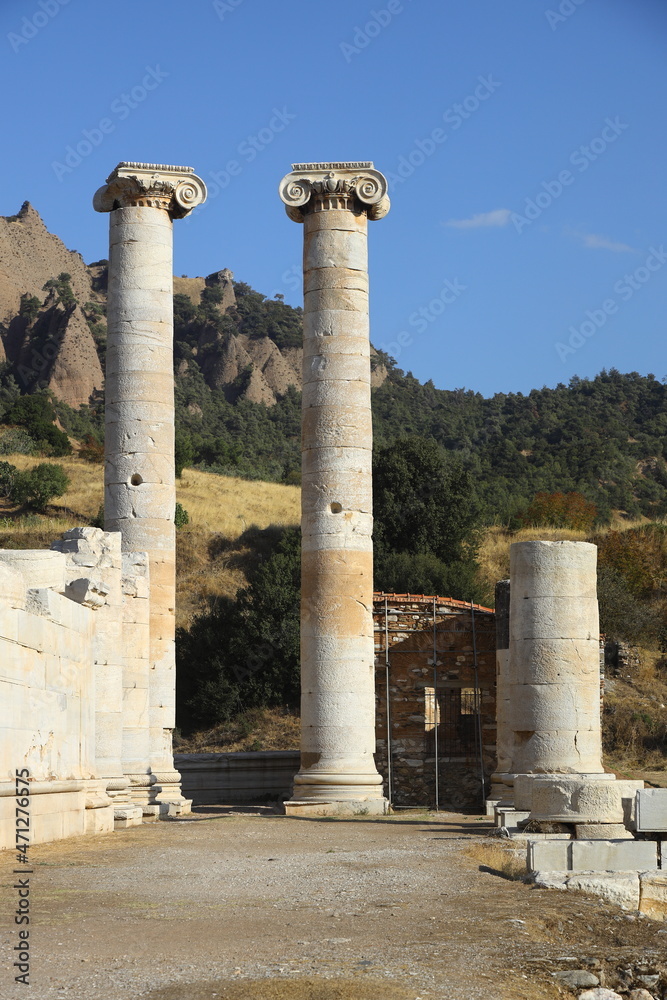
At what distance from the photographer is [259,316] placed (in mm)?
104750

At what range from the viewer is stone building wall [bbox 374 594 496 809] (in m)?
25.0

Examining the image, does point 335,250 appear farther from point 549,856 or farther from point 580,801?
point 549,856

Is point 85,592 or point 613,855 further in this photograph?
point 85,592

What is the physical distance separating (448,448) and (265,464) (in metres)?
9.98

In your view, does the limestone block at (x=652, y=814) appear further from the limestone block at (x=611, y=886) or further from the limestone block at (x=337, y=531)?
the limestone block at (x=337, y=531)

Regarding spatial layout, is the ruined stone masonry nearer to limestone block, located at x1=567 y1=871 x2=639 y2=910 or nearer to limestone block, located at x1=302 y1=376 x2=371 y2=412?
limestone block, located at x1=302 y1=376 x2=371 y2=412

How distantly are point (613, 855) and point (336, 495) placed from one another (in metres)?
10.6

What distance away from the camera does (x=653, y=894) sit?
10391 mm

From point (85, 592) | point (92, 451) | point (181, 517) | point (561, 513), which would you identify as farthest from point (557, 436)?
point (85, 592)

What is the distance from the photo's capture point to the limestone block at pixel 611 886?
10172mm

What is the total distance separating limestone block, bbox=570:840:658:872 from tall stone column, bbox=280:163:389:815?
29.7 feet

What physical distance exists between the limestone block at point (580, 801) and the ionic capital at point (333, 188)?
11.7m

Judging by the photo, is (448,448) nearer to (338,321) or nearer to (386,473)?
(386,473)

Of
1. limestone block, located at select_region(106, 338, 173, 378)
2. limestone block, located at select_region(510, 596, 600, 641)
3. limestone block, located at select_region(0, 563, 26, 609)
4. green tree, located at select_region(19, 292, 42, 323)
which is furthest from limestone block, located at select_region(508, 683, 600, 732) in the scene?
green tree, located at select_region(19, 292, 42, 323)
